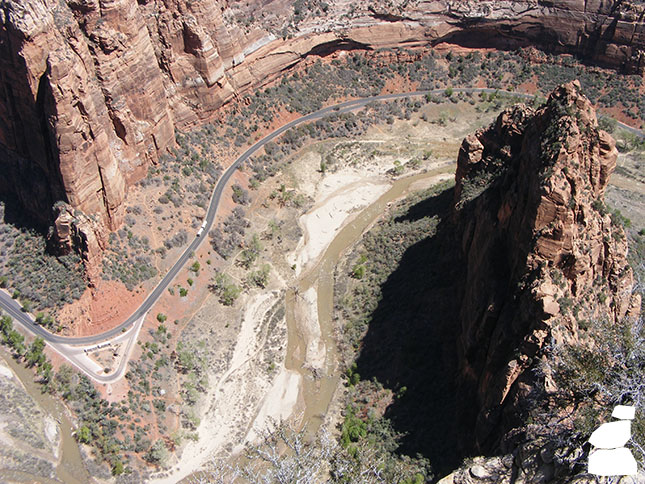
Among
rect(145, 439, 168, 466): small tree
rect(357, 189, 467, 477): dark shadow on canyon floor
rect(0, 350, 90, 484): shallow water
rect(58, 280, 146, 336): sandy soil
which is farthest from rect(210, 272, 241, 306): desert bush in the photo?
rect(0, 350, 90, 484): shallow water

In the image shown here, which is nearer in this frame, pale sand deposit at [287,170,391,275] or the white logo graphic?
the white logo graphic

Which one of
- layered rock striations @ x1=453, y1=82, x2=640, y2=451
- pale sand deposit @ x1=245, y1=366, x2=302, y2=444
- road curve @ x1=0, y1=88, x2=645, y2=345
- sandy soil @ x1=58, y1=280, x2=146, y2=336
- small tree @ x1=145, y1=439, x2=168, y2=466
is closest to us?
layered rock striations @ x1=453, y1=82, x2=640, y2=451

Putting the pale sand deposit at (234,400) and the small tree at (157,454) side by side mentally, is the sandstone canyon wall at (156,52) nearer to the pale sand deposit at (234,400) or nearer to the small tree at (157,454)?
the pale sand deposit at (234,400)

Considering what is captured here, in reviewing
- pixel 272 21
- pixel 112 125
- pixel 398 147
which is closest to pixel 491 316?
pixel 112 125

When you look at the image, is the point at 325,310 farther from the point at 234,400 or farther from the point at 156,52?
the point at 156,52

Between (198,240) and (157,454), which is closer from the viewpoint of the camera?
(157,454)

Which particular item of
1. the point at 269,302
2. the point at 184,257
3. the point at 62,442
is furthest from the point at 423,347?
the point at 62,442

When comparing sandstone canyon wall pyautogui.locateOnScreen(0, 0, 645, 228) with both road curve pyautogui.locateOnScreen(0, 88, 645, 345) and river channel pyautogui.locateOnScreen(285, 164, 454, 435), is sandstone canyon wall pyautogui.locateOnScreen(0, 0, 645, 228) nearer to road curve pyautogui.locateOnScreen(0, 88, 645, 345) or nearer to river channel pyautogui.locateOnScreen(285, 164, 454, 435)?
road curve pyautogui.locateOnScreen(0, 88, 645, 345)
